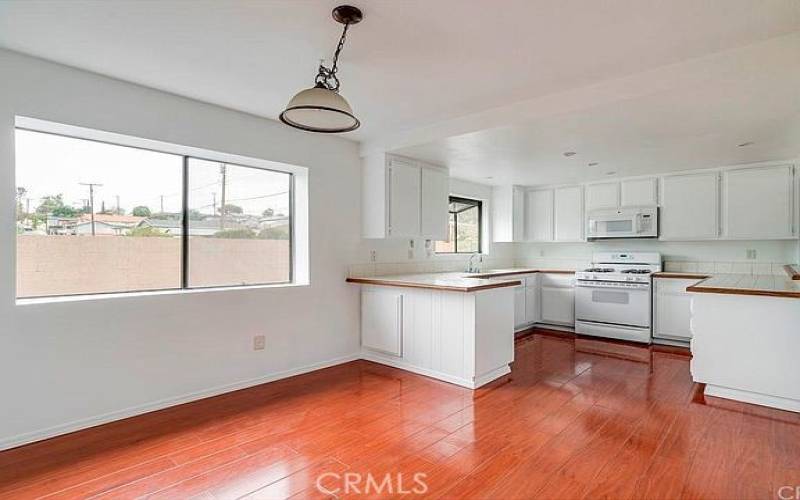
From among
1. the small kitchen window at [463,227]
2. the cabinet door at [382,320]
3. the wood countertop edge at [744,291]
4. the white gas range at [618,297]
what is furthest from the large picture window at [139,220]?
the white gas range at [618,297]

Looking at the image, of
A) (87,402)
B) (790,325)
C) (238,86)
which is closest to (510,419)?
(790,325)

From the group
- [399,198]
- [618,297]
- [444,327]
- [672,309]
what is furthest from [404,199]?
[672,309]

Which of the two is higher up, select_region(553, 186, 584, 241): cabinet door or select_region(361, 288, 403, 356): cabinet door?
select_region(553, 186, 584, 241): cabinet door

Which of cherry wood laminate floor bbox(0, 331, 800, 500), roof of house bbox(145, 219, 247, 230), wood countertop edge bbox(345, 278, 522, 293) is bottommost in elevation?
cherry wood laminate floor bbox(0, 331, 800, 500)

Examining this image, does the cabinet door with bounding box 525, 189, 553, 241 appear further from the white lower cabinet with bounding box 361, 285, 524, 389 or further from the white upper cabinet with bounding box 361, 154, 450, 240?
the white lower cabinet with bounding box 361, 285, 524, 389

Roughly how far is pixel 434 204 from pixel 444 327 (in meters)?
1.65

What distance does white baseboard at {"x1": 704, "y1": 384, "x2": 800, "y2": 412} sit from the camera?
9.59ft

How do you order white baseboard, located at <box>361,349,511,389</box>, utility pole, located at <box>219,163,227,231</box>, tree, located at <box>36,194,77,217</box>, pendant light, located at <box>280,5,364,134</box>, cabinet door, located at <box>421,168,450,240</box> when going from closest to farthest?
pendant light, located at <box>280,5,364,134</box> → tree, located at <box>36,194,77,217</box> → white baseboard, located at <box>361,349,511,389</box> → utility pole, located at <box>219,163,227,231</box> → cabinet door, located at <box>421,168,450,240</box>

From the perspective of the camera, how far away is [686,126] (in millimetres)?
3295

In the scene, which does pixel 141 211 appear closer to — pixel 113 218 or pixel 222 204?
pixel 113 218

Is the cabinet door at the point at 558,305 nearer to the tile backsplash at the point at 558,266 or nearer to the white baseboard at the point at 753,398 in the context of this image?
the tile backsplash at the point at 558,266

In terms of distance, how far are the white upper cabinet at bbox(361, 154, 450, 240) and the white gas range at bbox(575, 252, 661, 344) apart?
2301mm

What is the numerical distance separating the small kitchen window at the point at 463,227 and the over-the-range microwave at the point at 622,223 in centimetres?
155

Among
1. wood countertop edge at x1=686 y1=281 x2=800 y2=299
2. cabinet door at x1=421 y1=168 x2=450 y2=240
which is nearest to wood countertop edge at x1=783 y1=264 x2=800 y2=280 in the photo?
wood countertop edge at x1=686 y1=281 x2=800 y2=299
